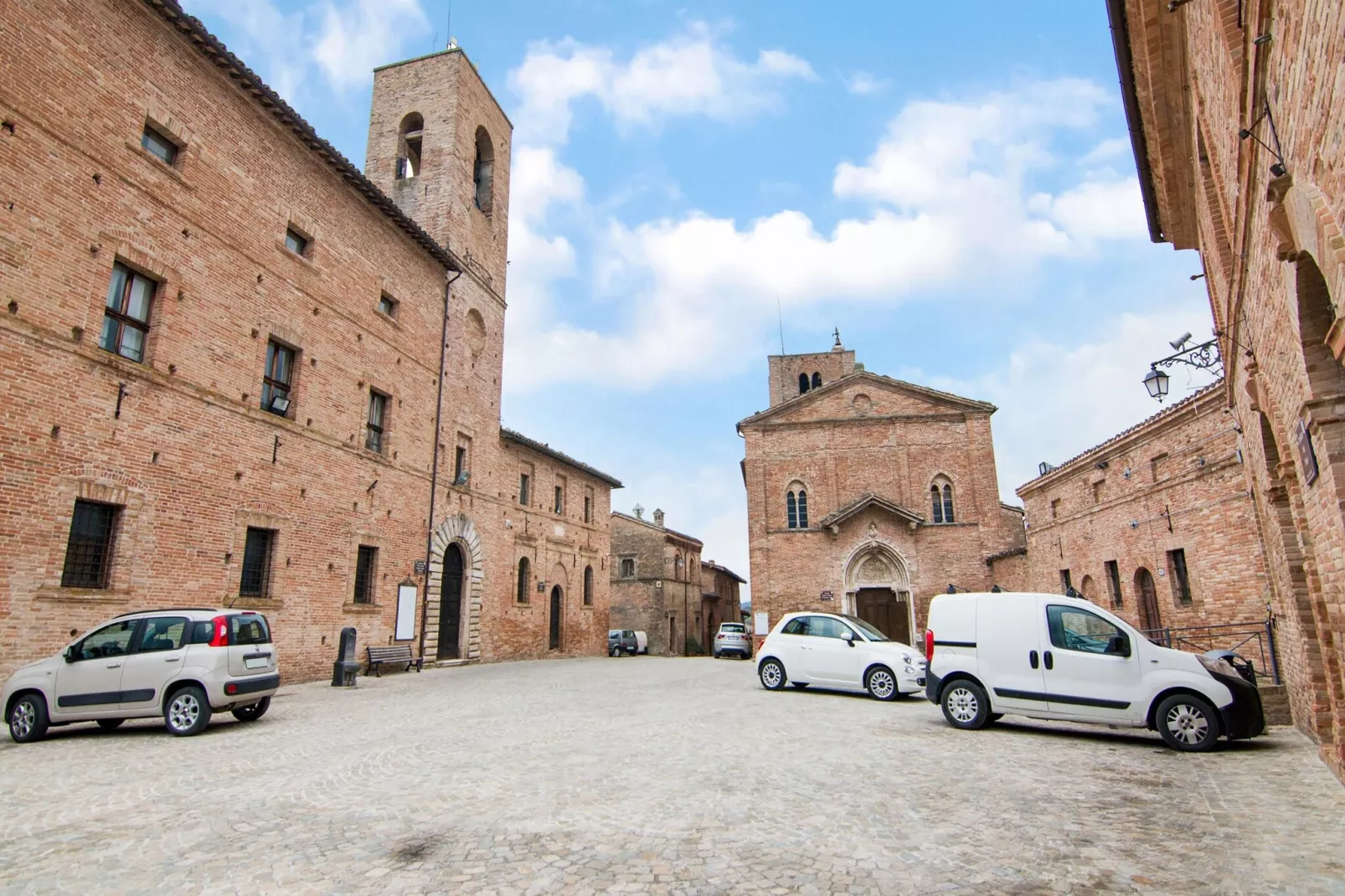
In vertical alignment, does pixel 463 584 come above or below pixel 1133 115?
below

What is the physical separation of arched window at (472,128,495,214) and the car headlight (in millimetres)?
24429

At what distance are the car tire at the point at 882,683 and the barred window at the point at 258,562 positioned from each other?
11892mm

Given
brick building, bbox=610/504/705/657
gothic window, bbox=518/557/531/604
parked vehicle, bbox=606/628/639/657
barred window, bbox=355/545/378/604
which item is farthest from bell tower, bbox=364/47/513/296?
brick building, bbox=610/504/705/657

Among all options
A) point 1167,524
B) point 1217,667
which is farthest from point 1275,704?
point 1167,524

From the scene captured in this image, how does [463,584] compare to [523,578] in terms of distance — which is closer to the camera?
[463,584]

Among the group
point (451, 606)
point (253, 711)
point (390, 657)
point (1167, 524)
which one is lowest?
point (253, 711)

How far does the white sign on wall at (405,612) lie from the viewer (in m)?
18.6

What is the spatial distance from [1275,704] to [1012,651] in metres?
3.28

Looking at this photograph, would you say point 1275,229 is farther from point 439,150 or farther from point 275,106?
point 439,150

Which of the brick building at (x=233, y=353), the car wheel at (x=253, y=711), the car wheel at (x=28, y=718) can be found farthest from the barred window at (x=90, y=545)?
the car wheel at (x=253, y=711)

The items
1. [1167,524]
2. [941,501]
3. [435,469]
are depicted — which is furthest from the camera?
[941,501]

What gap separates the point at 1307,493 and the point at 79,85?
55.0 feet

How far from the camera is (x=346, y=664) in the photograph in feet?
47.4

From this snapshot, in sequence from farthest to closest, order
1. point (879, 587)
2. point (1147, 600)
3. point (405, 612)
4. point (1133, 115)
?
1. point (879, 587)
2. point (405, 612)
3. point (1147, 600)
4. point (1133, 115)
